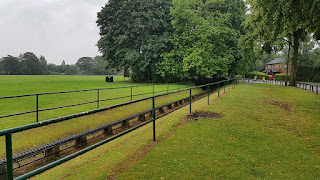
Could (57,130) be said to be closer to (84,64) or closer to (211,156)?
(211,156)

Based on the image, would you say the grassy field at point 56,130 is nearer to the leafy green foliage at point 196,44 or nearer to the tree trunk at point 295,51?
the leafy green foliage at point 196,44

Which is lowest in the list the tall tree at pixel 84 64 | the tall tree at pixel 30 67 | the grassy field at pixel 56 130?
the grassy field at pixel 56 130

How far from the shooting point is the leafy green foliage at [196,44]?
27139mm

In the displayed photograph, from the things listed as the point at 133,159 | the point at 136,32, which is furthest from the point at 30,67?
the point at 133,159

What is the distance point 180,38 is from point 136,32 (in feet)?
22.8

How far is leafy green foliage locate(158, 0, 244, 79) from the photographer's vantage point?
1068 inches

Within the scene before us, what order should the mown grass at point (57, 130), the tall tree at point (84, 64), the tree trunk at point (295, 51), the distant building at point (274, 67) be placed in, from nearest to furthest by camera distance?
the mown grass at point (57, 130) < the tree trunk at point (295, 51) < the distant building at point (274, 67) < the tall tree at point (84, 64)

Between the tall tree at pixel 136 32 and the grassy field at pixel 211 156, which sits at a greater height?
the tall tree at pixel 136 32

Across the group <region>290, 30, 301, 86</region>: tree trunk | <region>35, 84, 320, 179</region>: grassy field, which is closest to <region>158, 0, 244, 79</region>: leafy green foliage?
<region>290, 30, 301, 86</region>: tree trunk

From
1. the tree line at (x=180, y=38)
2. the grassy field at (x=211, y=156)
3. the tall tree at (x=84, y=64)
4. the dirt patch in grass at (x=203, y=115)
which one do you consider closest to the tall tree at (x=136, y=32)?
the tree line at (x=180, y=38)

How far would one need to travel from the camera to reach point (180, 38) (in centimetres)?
3003

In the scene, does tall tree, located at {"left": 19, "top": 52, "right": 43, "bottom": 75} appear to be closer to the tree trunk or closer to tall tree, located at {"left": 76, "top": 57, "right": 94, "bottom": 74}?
tall tree, located at {"left": 76, "top": 57, "right": 94, "bottom": 74}

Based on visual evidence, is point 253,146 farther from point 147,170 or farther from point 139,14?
point 139,14

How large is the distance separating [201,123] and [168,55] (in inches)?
880
